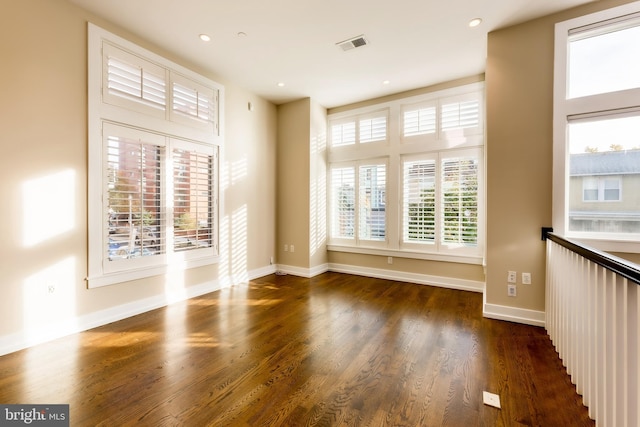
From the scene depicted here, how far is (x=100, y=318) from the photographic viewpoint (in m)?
3.00

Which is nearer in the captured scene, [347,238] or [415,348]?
[415,348]

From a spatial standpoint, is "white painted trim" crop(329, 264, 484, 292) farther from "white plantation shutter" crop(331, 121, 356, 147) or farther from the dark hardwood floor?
"white plantation shutter" crop(331, 121, 356, 147)

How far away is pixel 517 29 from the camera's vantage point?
9.87 feet

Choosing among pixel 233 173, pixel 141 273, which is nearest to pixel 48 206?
pixel 141 273

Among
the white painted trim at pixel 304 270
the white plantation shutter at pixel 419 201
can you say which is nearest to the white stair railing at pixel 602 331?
the white plantation shutter at pixel 419 201

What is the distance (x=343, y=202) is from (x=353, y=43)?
2678 mm

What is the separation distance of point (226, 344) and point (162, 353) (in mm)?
505

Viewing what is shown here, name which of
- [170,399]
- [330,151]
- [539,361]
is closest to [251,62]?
[330,151]

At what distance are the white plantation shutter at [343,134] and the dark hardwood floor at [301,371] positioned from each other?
10.3 feet

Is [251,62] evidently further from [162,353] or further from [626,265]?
[626,265]

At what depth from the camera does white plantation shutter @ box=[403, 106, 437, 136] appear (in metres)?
4.52

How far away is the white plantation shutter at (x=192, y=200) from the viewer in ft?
12.3

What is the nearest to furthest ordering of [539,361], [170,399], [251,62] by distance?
1. [170,399]
2. [539,361]
3. [251,62]

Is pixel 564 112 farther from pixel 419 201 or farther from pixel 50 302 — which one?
pixel 50 302
